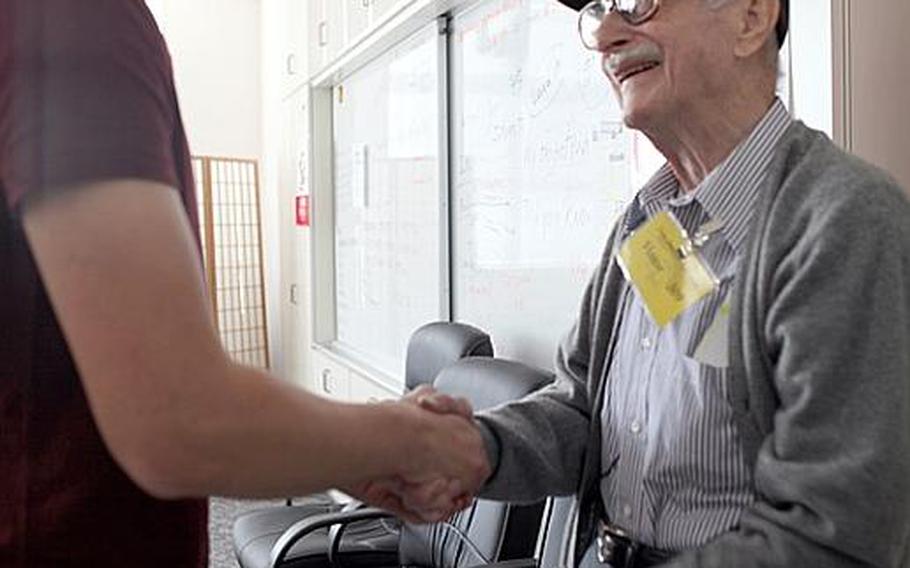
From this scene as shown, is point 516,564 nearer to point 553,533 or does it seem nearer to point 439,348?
point 553,533

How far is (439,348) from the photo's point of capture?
102 inches

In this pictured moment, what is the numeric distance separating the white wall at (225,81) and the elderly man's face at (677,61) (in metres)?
4.88

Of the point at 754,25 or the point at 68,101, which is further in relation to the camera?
the point at 754,25

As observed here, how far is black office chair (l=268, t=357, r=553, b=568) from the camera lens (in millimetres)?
2021

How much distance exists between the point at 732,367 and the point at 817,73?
0.54 meters

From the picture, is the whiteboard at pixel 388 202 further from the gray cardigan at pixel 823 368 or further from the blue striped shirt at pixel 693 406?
the gray cardigan at pixel 823 368

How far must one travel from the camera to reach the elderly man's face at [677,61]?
3.70 ft

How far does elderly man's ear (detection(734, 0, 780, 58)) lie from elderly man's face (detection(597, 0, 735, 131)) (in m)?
0.02

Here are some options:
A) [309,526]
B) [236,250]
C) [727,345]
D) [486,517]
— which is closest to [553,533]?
[486,517]

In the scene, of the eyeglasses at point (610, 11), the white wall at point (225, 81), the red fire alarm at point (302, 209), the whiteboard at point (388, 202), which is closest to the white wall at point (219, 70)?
the white wall at point (225, 81)

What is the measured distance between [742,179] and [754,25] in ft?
0.69

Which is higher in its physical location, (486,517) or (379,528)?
(486,517)

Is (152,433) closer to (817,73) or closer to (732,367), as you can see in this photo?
(732,367)

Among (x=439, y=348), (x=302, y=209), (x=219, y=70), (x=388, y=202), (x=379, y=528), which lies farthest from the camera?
(x=219, y=70)
